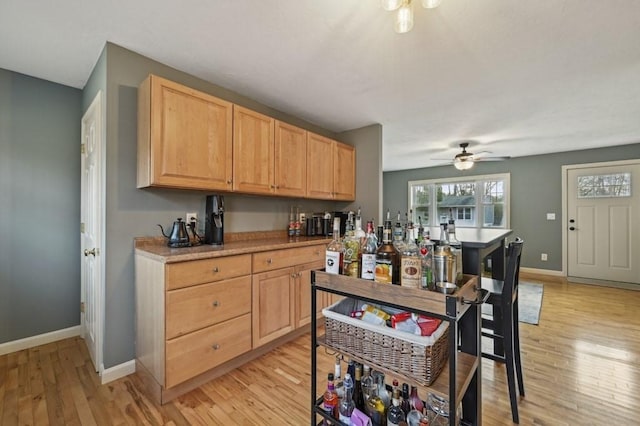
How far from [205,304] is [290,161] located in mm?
1609

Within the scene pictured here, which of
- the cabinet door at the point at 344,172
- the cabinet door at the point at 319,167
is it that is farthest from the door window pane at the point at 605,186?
the cabinet door at the point at 319,167

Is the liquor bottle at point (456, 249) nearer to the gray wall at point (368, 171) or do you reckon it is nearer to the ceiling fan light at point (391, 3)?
the ceiling fan light at point (391, 3)

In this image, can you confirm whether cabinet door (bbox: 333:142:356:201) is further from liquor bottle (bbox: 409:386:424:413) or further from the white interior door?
liquor bottle (bbox: 409:386:424:413)

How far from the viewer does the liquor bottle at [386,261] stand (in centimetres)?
101

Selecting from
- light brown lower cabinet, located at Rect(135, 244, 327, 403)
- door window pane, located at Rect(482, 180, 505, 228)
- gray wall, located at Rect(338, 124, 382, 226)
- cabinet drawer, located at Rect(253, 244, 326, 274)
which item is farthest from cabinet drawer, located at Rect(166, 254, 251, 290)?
door window pane, located at Rect(482, 180, 505, 228)

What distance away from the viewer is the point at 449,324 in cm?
85

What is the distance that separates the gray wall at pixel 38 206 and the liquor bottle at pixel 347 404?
2.76m

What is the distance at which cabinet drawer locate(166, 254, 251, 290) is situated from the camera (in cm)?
166

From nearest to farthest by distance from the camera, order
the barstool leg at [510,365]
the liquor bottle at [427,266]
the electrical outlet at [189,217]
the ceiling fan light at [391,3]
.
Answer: the liquor bottle at [427,266], the ceiling fan light at [391,3], the barstool leg at [510,365], the electrical outlet at [189,217]

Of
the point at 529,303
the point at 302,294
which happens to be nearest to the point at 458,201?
the point at 529,303

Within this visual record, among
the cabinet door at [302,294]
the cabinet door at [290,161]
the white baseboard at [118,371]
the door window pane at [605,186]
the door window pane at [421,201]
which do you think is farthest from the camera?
the door window pane at [421,201]

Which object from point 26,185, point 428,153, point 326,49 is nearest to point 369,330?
point 326,49

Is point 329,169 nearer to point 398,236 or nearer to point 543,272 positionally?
point 398,236

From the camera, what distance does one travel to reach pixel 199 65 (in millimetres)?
2211
